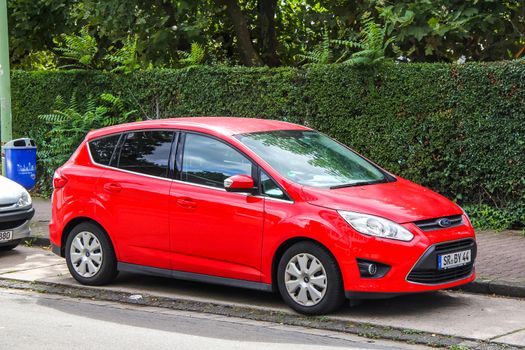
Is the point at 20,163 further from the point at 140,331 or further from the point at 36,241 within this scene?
the point at 140,331

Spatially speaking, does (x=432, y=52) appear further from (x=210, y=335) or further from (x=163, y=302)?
(x=210, y=335)

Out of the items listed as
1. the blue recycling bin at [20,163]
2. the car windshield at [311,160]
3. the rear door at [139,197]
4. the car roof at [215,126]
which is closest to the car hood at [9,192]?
the blue recycling bin at [20,163]

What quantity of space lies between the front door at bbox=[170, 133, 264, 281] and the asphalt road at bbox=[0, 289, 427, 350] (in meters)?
0.52

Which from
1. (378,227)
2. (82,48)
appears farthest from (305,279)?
(82,48)

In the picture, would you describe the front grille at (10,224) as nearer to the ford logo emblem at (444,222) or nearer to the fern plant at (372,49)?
the fern plant at (372,49)

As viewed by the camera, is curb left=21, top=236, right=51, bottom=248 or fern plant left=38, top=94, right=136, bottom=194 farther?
fern plant left=38, top=94, right=136, bottom=194

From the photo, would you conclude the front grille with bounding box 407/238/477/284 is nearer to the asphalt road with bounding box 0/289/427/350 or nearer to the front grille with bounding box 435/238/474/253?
the front grille with bounding box 435/238/474/253

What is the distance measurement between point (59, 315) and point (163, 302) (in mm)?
1020

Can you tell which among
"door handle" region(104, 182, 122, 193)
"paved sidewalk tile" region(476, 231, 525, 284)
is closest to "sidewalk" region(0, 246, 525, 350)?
"paved sidewalk tile" region(476, 231, 525, 284)

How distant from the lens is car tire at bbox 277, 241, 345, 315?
25.6 feet

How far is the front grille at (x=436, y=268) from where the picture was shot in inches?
305

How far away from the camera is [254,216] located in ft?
27.0

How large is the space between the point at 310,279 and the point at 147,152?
7.74 ft

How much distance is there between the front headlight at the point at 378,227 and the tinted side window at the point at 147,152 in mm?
2160
